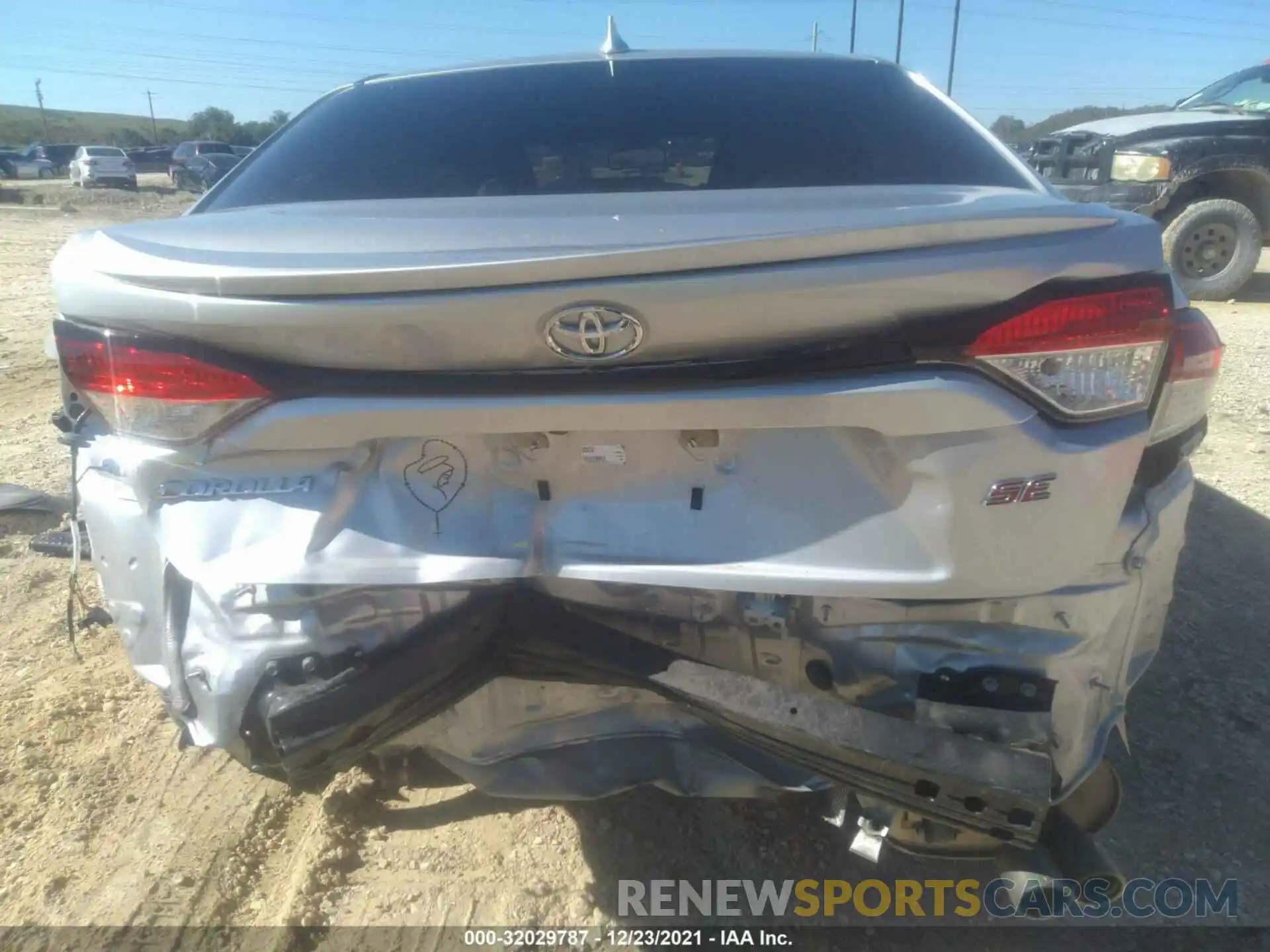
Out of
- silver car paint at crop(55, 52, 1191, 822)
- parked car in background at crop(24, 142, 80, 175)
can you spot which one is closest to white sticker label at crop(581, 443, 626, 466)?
silver car paint at crop(55, 52, 1191, 822)

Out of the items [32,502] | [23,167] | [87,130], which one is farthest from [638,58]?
[87,130]

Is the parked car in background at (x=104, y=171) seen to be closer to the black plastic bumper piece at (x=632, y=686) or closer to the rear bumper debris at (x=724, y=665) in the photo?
the rear bumper debris at (x=724, y=665)

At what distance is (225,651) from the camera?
1.62 m

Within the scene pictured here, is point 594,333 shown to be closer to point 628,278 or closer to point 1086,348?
point 628,278

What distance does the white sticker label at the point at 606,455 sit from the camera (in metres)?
1.57

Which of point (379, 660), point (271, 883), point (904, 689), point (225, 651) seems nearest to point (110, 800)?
point (271, 883)

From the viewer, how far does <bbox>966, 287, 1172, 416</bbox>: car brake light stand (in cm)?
142

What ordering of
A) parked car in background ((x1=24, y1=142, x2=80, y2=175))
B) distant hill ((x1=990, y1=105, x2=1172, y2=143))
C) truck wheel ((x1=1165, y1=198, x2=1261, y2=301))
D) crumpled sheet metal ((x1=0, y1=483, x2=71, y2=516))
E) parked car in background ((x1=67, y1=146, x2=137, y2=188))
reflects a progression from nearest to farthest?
1. crumpled sheet metal ((x1=0, y1=483, x2=71, y2=516))
2. truck wheel ((x1=1165, y1=198, x2=1261, y2=301))
3. distant hill ((x1=990, y1=105, x2=1172, y2=143))
4. parked car in background ((x1=67, y1=146, x2=137, y2=188))
5. parked car in background ((x1=24, y1=142, x2=80, y2=175))

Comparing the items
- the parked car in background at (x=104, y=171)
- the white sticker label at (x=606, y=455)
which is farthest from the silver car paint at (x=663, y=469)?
the parked car in background at (x=104, y=171)

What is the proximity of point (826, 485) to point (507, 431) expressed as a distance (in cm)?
53

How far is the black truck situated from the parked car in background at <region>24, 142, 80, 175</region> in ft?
132

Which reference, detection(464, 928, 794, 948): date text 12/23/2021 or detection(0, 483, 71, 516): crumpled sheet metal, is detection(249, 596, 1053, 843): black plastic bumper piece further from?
detection(0, 483, 71, 516): crumpled sheet metal

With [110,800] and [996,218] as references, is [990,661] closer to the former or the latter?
[996,218]

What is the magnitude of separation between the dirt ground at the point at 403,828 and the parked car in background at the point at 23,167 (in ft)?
131
